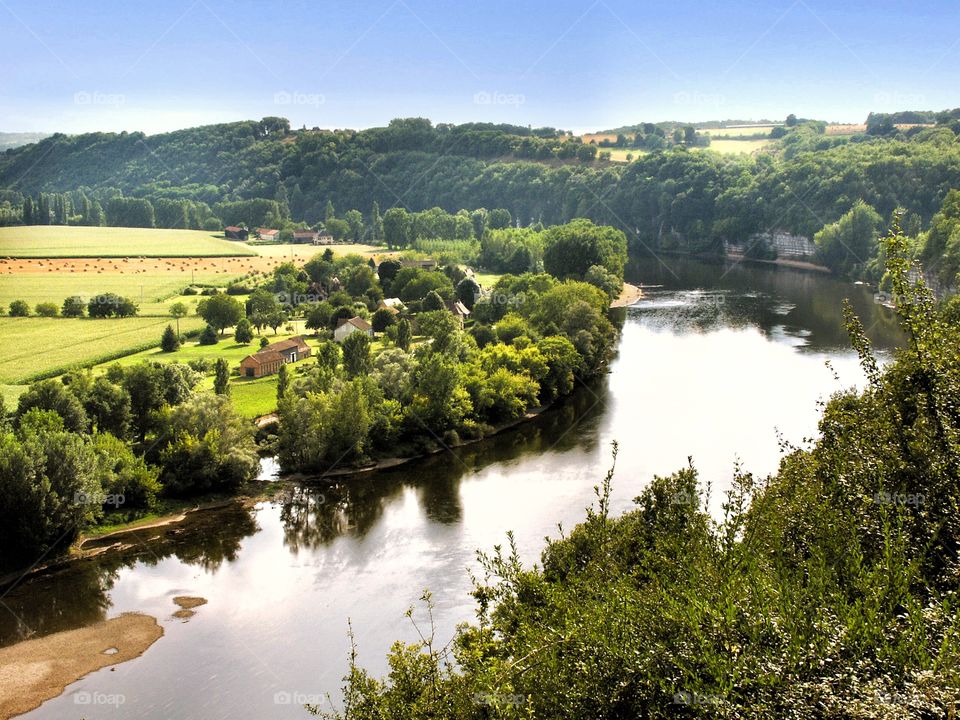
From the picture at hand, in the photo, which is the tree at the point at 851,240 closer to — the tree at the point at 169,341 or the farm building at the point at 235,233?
the tree at the point at 169,341

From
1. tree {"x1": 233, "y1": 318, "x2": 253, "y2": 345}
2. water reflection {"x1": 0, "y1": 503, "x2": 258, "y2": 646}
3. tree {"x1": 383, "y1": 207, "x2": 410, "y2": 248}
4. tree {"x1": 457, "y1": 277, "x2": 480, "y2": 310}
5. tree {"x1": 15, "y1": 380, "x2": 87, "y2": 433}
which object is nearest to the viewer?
water reflection {"x1": 0, "y1": 503, "x2": 258, "y2": 646}

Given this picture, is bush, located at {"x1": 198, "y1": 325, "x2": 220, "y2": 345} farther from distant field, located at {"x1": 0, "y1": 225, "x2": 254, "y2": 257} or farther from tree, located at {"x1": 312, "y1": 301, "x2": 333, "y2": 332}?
distant field, located at {"x1": 0, "y1": 225, "x2": 254, "y2": 257}

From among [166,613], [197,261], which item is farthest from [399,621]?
[197,261]

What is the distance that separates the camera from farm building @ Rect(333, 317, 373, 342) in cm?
5350

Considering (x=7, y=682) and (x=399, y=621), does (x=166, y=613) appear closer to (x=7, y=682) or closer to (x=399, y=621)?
(x=7, y=682)

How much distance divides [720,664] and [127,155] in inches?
5777

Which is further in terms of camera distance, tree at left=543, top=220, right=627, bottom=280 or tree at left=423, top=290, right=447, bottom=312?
tree at left=543, top=220, right=627, bottom=280

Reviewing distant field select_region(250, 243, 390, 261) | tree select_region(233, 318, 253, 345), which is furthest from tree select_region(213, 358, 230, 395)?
distant field select_region(250, 243, 390, 261)

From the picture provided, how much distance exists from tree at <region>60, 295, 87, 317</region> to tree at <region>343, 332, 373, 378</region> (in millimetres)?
18191

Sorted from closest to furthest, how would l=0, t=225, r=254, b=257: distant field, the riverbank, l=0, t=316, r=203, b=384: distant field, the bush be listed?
l=0, t=316, r=203, b=384: distant field
the bush
l=0, t=225, r=254, b=257: distant field
the riverbank

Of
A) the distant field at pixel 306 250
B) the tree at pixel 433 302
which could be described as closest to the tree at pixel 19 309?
the tree at pixel 433 302

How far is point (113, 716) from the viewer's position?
19.5m

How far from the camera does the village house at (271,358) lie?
4422 cm

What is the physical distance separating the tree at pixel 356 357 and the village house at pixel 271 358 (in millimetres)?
3866
